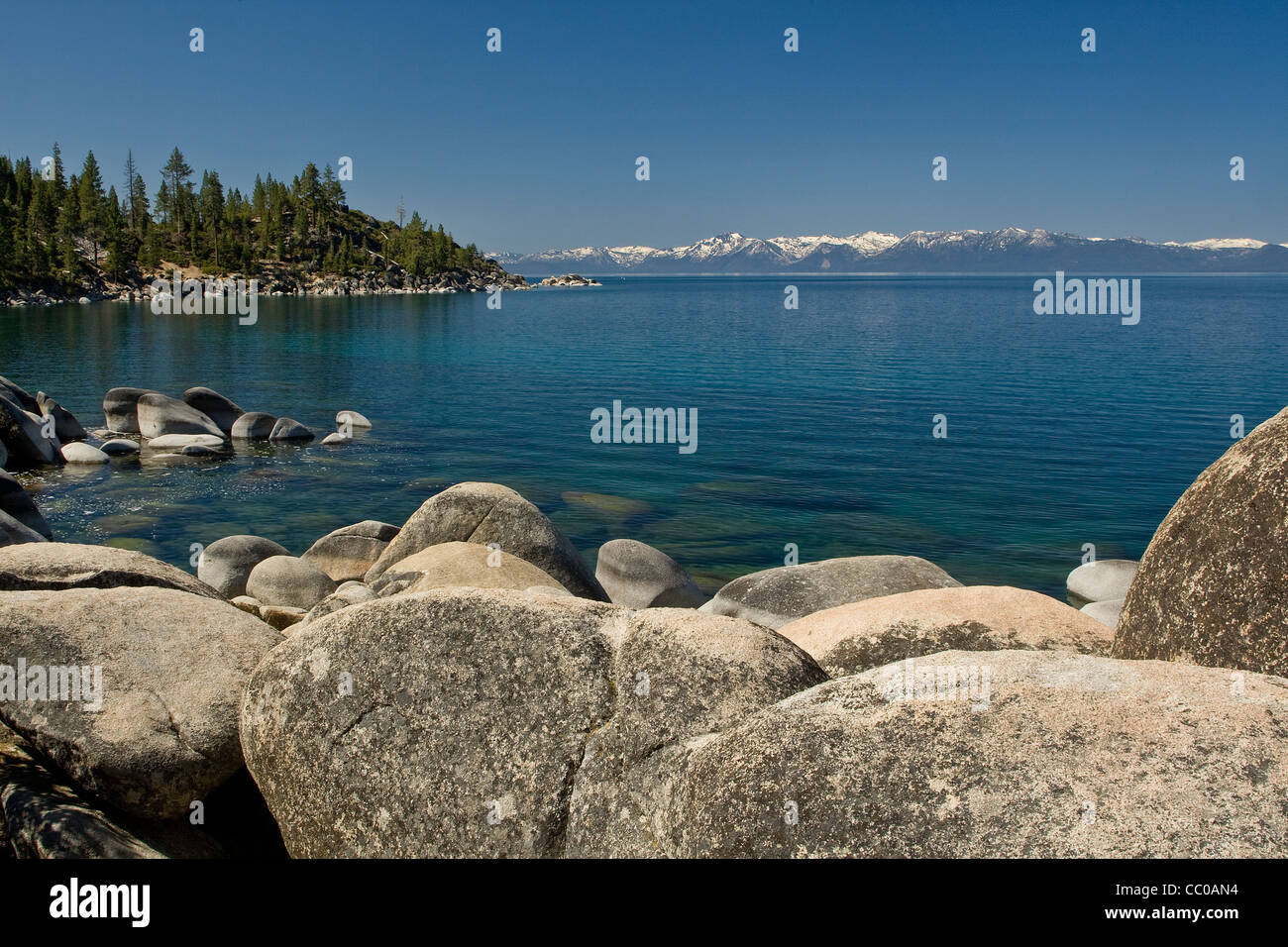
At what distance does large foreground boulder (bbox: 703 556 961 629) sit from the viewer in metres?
14.8

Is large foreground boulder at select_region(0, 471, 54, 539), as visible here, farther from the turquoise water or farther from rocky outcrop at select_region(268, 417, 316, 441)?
rocky outcrop at select_region(268, 417, 316, 441)

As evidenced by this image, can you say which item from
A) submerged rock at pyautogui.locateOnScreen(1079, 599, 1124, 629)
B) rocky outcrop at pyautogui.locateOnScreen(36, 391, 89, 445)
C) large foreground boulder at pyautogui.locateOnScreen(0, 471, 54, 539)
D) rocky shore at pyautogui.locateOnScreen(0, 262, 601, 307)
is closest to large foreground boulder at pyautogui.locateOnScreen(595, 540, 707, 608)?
submerged rock at pyautogui.locateOnScreen(1079, 599, 1124, 629)

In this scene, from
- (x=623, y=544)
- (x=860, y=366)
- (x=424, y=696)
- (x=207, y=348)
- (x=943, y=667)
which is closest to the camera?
(x=943, y=667)

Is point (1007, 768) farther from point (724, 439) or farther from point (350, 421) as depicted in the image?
point (350, 421)

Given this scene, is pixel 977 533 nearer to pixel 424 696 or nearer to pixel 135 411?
pixel 424 696

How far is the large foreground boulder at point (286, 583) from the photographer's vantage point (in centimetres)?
1738

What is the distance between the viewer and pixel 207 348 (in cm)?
7194

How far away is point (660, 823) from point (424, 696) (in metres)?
2.07

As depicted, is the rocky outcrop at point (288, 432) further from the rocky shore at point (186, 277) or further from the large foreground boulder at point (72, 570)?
the rocky shore at point (186, 277)

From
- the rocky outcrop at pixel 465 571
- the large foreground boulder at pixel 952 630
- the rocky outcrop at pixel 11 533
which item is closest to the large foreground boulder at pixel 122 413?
the rocky outcrop at pixel 11 533

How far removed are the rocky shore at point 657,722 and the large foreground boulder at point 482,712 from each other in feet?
0.07

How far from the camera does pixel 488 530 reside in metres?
15.8

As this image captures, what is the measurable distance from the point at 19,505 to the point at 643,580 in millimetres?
16830
